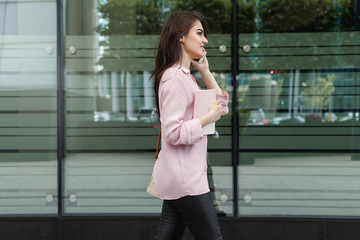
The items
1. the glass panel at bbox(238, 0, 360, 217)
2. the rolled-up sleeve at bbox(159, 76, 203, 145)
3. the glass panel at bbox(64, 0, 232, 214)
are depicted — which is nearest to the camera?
the rolled-up sleeve at bbox(159, 76, 203, 145)

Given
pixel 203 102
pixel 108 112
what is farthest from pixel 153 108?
pixel 203 102

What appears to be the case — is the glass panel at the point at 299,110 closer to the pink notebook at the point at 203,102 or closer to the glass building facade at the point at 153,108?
the glass building facade at the point at 153,108

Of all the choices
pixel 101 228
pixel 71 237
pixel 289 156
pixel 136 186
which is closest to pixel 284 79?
pixel 289 156

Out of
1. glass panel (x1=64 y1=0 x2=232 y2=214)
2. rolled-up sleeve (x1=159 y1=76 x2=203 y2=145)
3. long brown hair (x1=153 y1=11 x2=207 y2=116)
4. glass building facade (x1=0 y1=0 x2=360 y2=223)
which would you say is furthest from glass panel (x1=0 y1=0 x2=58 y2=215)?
rolled-up sleeve (x1=159 y1=76 x2=203 y2=145)

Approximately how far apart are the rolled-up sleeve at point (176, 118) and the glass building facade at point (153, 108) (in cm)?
232

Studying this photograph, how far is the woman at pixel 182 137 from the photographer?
2.34 meters

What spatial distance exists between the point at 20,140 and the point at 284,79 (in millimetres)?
3031

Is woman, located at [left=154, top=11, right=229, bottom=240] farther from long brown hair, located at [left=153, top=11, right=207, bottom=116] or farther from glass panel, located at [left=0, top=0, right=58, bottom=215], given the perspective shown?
glass panel, located at [left=0, top=0, right=58, bottom=215]

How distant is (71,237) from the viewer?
4.53m

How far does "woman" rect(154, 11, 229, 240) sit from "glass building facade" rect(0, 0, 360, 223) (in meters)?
2.15

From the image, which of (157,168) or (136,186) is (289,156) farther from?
(157,168)

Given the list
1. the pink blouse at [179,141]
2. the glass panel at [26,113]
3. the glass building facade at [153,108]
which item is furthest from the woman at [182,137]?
the glass panel at [26,113]

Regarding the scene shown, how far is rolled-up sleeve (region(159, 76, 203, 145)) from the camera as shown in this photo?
90.7 inches

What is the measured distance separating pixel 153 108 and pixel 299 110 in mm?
1623
